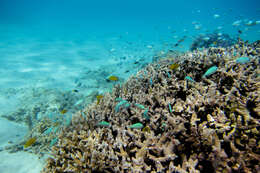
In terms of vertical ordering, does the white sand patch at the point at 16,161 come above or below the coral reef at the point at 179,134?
below

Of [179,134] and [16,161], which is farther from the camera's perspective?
[16,161]

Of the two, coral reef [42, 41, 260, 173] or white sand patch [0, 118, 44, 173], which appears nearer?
coral reef [42, 41, 260, 173]

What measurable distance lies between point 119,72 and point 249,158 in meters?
11.6

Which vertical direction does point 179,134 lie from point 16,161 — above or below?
above

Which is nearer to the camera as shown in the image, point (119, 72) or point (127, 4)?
point (119, 72)

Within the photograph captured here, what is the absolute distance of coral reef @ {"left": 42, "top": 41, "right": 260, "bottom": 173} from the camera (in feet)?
5.64

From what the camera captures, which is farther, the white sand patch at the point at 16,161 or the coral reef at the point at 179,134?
the white sand patch at the point at 16,161

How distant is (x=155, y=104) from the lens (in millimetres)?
2883

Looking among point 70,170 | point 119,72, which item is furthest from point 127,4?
point 70,170

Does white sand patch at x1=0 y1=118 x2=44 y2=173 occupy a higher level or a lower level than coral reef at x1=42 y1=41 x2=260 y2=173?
lower

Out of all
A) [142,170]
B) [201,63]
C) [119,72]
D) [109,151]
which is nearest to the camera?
[142,170]

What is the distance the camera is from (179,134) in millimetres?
1991

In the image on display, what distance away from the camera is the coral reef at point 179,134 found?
1718 mm

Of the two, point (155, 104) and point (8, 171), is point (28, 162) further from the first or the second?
point (155, 104)
